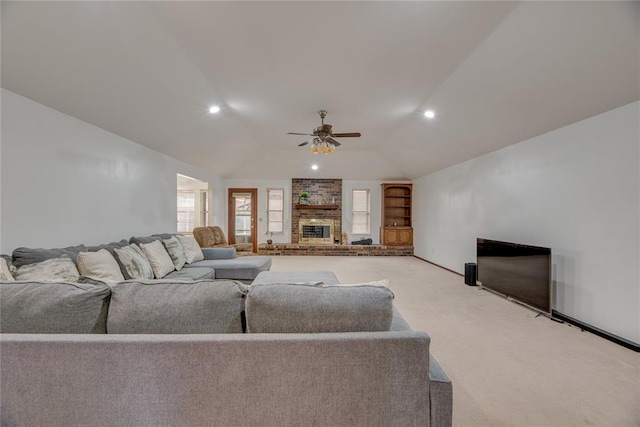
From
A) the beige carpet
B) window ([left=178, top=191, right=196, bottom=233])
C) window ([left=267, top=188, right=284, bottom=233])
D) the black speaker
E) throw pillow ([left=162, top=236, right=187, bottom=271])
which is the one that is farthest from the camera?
window ([left=178, top=191, right=196, bottom=233])

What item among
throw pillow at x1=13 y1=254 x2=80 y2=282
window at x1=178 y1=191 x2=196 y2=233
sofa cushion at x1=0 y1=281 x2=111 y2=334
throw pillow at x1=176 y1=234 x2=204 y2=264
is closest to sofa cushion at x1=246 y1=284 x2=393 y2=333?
sofa cushion at x1=0 y1=281 x2=111 y2=334

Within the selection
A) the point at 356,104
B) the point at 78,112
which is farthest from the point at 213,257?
the point at 356,104

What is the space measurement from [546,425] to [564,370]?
0.81m

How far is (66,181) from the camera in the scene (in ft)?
9.19

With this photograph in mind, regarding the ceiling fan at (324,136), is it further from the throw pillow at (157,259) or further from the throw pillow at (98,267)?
the throw pillow at (98,267)

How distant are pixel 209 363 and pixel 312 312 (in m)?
0.45

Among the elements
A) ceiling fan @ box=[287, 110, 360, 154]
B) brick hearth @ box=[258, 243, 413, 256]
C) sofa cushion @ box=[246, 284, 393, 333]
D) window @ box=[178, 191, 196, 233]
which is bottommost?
brick hearth @ box=[258, 243, 413, 256]

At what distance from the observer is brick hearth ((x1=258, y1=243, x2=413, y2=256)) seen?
781cm

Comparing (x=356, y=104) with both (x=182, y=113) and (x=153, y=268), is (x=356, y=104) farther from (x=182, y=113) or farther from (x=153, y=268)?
(x=153, y=268)

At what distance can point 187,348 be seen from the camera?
1045 millimetres

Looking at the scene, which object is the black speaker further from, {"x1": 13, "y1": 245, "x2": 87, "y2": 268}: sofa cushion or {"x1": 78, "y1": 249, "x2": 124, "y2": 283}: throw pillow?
{"x1": 13, "y1": 245, "x2": 87, "y2": 268}: sofa cushion

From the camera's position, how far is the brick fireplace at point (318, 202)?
826cm

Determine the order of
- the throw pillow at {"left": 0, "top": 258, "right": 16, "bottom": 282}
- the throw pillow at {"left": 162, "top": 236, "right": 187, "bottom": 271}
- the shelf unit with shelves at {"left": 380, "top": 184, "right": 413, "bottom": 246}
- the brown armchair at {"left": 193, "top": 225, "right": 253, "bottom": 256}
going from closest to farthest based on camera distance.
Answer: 1. the throw pillow at {"left": 0, "top": 258, "right": 16, "bottom": 282}
2. the throw pillow at {"left": 162, "top": 236, "right": 187, "bottom": 271}
3. the brown armchair at {"left": 193, "top": 225, "right": 253, "bottom": 256}
4. the shelf unit with shelves at {"left": 380, "top": 184, "right": 413, "bottom": 246}

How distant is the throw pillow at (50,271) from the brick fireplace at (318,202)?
20.1 ft
